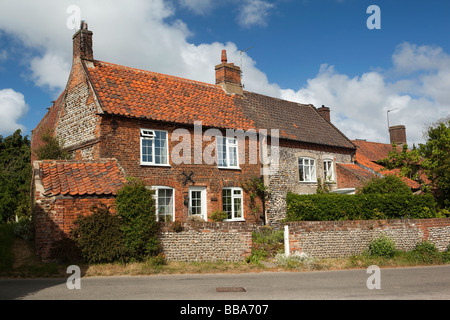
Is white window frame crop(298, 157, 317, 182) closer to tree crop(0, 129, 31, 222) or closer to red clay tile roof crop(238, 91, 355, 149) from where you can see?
red clay tile roof crop(238, 91, 355, 149)

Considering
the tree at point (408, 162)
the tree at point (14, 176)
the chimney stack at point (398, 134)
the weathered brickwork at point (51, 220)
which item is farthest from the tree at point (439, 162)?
the tree at point (14, 176)

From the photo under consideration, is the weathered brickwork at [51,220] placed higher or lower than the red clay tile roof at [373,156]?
lower

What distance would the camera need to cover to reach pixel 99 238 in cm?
1366

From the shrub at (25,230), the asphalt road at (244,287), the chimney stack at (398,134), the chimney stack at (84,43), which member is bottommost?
the asphalt road at (244,287)

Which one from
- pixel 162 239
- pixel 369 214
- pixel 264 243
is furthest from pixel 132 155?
pixel 369 214

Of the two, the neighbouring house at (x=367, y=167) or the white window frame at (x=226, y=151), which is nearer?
the white window frame at (x=226, y=151)

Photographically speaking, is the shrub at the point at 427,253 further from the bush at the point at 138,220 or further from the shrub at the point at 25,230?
the shrub at the point at 25,230

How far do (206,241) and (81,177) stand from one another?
17.6 ft

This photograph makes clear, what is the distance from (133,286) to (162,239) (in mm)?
3819

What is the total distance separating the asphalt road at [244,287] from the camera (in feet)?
32.0

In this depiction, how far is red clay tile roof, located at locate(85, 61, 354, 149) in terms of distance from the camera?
63.0 ft

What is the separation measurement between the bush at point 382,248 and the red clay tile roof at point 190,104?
9023 millimetres
